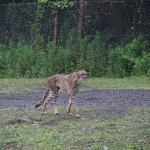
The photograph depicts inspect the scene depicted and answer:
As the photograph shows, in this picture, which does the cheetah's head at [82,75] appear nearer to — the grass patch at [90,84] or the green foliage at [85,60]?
the grass patch at [90,84]

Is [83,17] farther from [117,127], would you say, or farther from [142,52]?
[117,127]

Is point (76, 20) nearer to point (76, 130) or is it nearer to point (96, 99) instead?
point (96, 99)

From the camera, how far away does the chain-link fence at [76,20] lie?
19.7 metres

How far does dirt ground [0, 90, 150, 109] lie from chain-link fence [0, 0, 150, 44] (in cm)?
508

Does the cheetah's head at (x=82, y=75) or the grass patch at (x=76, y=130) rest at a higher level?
the cheetah's head at (x=82, y=75)

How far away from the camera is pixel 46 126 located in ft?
32.4

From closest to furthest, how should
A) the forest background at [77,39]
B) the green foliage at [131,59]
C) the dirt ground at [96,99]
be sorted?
the dirt ground at [96,99] → the green foliage at [131,59] → the forest background at [77,39]

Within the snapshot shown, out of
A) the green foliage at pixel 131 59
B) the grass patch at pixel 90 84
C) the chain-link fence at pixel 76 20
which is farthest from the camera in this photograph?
the chain-link fence at pixel 76 20

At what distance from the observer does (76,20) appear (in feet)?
66.4

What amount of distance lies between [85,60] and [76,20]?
1755 millimetres

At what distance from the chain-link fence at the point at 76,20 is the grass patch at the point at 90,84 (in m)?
2.25

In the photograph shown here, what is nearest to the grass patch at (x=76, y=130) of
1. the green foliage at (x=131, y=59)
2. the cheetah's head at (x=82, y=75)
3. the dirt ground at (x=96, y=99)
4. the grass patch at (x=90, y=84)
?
the cheetah's head at (x=82, y=75)

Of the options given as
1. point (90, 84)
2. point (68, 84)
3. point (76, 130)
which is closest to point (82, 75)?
point (68, 84)

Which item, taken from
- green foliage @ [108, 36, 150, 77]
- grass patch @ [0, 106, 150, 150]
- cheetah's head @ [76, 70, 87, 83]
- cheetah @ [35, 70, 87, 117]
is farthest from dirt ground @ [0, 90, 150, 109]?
green foliage @ [108, 36, 150, 77]
